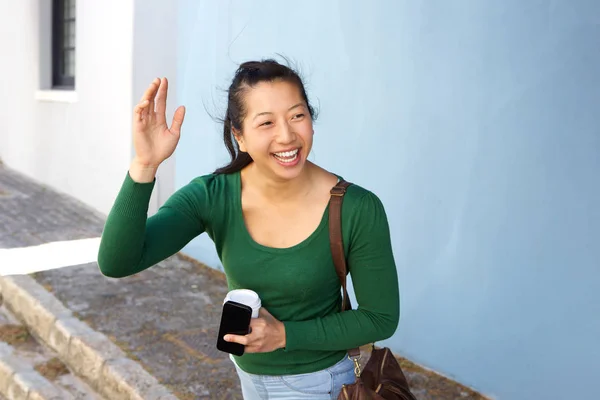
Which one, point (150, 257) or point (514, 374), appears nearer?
point (150, 257)

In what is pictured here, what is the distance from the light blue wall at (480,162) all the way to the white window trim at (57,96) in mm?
4657

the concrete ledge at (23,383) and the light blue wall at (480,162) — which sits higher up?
the light blue wall at (480,162)

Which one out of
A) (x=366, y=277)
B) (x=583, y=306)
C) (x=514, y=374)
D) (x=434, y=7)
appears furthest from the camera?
(x=434, y=7)

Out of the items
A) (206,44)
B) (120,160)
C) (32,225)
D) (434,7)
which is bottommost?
(32,225)

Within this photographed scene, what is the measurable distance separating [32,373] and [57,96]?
542 centimetres

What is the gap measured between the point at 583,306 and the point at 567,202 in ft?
1.61

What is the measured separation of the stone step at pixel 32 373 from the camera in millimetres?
3938

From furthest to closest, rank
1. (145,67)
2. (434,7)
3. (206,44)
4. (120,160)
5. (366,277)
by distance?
(120,160) < (145,67) < (206,44) < (434,7) < (366,277)

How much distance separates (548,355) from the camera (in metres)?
3.31

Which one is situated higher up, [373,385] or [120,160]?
[373,385]

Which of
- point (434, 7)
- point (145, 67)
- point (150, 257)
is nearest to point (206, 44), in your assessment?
point (145, 67)

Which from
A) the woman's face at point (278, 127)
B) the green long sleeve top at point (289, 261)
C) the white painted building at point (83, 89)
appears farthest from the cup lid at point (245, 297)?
the white painted building at point (83, 89)

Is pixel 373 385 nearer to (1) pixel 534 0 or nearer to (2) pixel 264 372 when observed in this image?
(2) pixel 264 372

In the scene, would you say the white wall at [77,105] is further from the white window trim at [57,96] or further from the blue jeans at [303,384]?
the blue jeans at [303,384]
